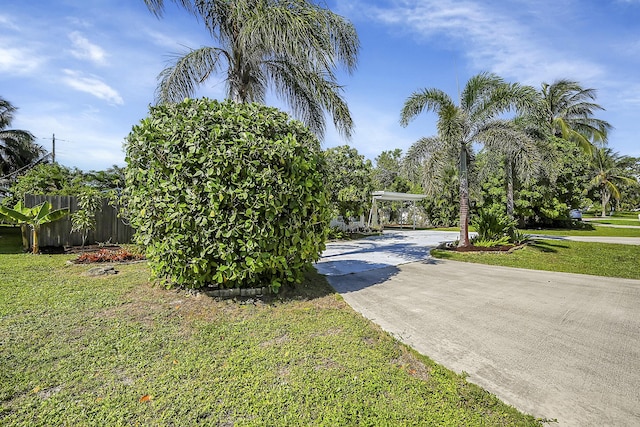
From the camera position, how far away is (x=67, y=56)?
7711mm

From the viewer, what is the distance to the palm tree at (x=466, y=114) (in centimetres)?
997

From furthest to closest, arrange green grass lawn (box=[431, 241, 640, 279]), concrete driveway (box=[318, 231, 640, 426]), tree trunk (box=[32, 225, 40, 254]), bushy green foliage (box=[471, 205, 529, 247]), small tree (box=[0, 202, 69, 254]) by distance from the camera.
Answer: bushy green foliage (box=[471, 205, 529, 247]), tree trunk (box=[32, 225, 40, 254]), small tree (box=[0, 202, 69, 254]), green grass lawn (box=[431, 241, 640, 279]), concrete driveway (box=[318, 231, 640, 426])

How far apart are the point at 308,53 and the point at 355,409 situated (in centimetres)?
581

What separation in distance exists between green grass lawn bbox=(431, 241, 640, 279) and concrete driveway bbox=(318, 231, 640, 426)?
1.26 meters

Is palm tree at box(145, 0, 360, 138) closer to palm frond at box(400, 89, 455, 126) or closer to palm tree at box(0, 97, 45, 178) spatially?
palm frond at box(400, 89, 455, 126)

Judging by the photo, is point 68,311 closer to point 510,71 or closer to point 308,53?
point 308,53

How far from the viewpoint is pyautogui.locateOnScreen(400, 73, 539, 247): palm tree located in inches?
392

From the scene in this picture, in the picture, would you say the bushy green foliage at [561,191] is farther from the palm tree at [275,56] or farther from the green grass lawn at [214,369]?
the green grass lawn at [214,369]

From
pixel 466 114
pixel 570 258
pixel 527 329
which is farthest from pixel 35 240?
pixel 570 258

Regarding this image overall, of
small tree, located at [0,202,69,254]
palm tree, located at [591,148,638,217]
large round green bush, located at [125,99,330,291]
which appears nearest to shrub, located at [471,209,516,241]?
large round green bush, located at [125,99,330,291]

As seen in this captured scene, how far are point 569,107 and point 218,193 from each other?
82.8 ft

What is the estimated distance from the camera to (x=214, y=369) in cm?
279

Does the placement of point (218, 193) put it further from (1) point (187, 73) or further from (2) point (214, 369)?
(1) point (187, 73)

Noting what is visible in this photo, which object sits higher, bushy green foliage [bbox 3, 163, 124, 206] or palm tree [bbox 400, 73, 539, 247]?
palm tree [bbox 400, 73, 539, 247]
